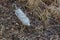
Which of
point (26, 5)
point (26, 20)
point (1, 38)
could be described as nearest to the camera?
point (1, 38)

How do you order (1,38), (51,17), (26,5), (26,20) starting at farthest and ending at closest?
(26,5) → (51,17) → (26,20) → (1,38)

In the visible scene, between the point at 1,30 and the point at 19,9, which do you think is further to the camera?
the point at 19,9

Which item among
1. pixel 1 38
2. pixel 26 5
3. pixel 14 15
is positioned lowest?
pixel 1 38

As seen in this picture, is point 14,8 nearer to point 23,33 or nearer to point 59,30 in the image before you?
point 23,33

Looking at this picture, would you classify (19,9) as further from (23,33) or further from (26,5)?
(23,33)

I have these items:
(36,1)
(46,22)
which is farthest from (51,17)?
(36,1)

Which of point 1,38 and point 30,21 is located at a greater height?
point 30,21
